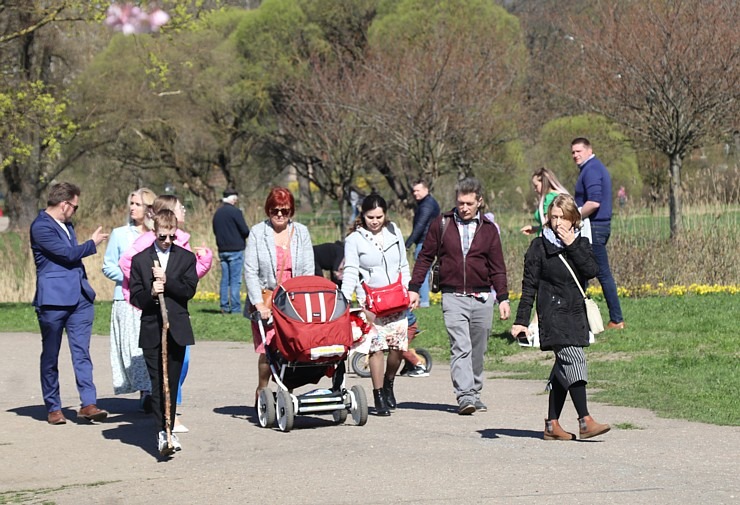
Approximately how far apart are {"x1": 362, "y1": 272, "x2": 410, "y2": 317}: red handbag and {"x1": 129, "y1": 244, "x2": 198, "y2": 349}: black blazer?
5.60 feet

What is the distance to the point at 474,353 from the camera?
34.3 ft

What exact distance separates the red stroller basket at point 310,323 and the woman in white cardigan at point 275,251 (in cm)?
50

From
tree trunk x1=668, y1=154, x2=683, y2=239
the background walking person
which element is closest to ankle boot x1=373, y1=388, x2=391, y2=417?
the background walking person

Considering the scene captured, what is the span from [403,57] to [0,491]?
121 ft

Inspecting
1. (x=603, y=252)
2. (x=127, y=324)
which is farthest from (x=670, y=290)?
(x=127, y=324)

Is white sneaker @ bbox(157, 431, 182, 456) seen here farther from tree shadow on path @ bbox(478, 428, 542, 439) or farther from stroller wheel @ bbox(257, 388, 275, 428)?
tree shadow on path @ bbox(478, 428, 542, 439)

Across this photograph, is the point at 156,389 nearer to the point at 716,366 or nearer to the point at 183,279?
the point at 183,279

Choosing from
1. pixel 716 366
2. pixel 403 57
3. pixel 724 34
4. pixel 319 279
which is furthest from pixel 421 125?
pixel 319 279

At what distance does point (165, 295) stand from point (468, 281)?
99.3 inches

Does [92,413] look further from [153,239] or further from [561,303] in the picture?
[561,303]

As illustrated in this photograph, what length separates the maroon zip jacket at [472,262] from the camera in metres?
10.3

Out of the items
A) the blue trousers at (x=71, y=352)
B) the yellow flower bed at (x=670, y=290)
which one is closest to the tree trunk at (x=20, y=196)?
the yellow flower bed at (x=670, y=290)

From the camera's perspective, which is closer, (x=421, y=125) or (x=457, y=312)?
(x=457, y=312)

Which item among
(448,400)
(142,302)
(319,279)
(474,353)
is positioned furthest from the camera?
(448,400)
